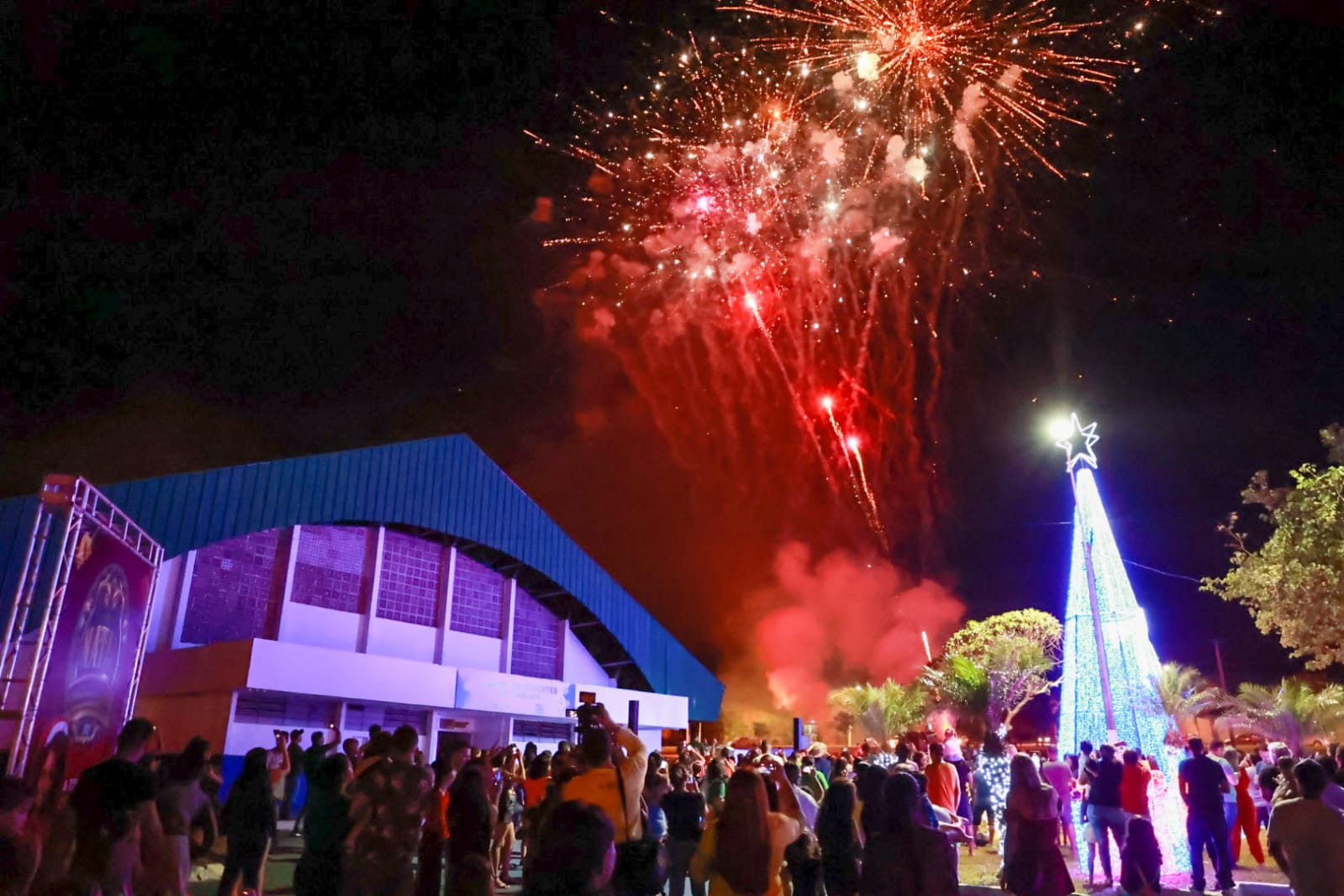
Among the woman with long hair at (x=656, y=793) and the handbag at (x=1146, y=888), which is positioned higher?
the woman with long hair at (x=656, y=793)

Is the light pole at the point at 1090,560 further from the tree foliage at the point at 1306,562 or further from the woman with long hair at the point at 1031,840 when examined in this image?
the woman with long hair at the point at 1031,840

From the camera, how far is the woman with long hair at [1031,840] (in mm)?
5133

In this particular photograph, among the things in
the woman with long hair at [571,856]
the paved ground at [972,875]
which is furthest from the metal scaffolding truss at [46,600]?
the woman with long hair at [571,856]

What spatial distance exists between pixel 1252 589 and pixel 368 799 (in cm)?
2031

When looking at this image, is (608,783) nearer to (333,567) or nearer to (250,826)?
(250,826)

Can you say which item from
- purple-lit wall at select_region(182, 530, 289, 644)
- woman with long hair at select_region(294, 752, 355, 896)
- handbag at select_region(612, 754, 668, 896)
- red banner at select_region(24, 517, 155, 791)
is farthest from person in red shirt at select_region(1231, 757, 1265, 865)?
purple-lit wall at select_region(182, 530, 289, 644)

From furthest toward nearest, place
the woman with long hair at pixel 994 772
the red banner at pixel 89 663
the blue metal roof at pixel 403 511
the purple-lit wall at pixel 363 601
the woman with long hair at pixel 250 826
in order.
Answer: the purple-lit wall at pixel 363 601 → the blue metal roof at pixel 403 511 → the woman with long hair at pixel 994 772 → the red banner at pixel 89 663 → the woman with long hair at pixel 250 826

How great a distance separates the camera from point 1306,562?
1762cm

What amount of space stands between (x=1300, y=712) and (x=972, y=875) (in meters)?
26.2

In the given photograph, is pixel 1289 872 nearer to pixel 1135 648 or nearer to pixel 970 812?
pixel 970 812

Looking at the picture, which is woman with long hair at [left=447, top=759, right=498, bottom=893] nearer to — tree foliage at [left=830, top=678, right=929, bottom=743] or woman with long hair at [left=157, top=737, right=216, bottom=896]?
woman with long hair at [left=157, top=737, right=216, bottom=896]

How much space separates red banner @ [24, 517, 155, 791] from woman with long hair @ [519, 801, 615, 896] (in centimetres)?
669

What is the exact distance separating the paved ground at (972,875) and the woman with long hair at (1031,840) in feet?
15.3

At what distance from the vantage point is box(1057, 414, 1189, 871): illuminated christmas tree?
16.5 meters
